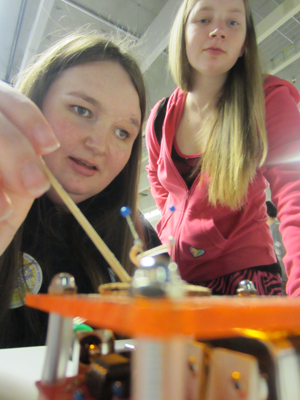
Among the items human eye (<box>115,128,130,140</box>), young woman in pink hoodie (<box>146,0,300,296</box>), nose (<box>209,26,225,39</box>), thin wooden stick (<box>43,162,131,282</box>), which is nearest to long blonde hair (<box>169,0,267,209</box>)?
young woman in pink hoodie (<box>146,0,300,296</box>)

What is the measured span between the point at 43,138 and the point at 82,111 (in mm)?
401

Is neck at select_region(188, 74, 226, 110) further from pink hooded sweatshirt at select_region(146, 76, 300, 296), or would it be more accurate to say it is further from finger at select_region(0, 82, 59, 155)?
finger at select_region(0, 82, 59, 155)

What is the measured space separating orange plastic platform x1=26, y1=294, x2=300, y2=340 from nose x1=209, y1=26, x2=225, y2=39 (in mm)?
738

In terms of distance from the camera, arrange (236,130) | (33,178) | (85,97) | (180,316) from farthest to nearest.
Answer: (236,130), (85,97), (33,178), (180,316)

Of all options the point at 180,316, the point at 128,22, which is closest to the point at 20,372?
the point at 180,316

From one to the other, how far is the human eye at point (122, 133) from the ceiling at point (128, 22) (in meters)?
0.89

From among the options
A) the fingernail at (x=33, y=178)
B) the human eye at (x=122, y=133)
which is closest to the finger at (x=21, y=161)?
the fingernail at (x=33, y=178)

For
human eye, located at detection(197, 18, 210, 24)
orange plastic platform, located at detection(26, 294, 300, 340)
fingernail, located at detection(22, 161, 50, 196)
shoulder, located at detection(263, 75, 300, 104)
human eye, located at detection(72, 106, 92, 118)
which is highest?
human eye, located at detection(197, 18, 210, 24)

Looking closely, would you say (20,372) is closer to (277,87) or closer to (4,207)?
(4,207)

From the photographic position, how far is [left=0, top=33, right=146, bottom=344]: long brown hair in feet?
2.06

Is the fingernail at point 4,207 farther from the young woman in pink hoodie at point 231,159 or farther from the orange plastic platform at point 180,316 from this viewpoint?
the young woman in pink hoodie at point 231,159

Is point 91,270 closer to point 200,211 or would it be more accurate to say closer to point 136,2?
point 200,211

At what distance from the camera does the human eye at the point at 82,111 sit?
2.25 ft

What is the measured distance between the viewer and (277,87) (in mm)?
854
